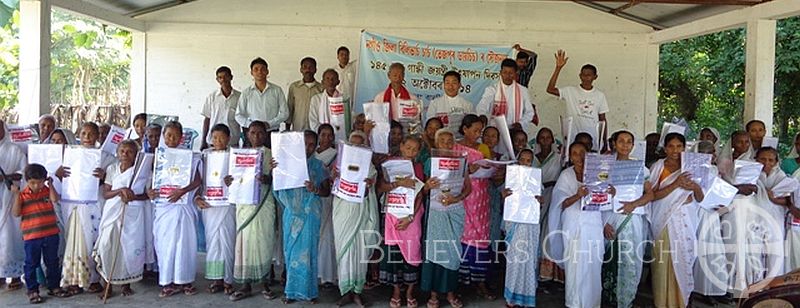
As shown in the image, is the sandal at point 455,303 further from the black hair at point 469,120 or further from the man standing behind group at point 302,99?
the man standing behind group at point 302,99

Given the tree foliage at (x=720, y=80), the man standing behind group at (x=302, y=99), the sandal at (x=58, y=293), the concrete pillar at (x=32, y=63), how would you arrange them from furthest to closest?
the tree foliage at (x=720, y=80), the man standing behind group at (x=302, y=99), the concrete pillar at (x=32, y=63), the sandal at (x=58, y=293)

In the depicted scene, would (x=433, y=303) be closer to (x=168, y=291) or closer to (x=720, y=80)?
(x=168, y=291)

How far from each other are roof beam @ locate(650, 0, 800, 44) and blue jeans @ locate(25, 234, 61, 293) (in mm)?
7041

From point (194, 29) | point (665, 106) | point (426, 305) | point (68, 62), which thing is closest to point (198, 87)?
point (194, 29)

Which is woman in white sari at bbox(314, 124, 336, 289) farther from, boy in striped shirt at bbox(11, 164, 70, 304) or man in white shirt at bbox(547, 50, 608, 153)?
man in white shirt at bbox(547, 50, 608, 153)

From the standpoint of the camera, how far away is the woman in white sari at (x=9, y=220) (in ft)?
16.3

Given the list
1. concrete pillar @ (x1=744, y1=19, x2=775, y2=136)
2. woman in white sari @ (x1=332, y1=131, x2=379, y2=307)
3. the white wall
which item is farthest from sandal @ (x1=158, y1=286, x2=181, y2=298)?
concrete pillar @ (x1=744, y1=19, x2=775, y2=136)

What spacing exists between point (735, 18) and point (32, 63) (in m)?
7.43

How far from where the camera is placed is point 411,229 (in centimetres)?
471

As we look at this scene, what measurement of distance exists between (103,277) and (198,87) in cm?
465

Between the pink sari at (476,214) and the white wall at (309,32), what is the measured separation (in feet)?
15.2

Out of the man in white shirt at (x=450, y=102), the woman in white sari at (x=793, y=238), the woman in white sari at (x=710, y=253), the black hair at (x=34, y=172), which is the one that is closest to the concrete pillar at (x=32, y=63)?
the black hair at (x=34, y=172)

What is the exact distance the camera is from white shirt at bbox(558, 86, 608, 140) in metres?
6.10

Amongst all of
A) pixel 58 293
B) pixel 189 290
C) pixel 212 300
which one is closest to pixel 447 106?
pixel 212 300
